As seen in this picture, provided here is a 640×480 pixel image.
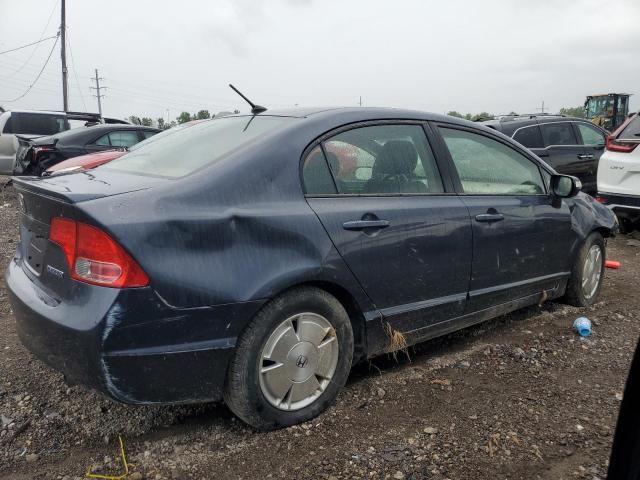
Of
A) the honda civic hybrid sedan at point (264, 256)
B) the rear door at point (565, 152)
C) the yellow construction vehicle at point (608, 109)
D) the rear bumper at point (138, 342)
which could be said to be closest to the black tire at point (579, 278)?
the honda civic hybrid sedan at point (264, 256)

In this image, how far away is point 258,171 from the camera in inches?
98.2

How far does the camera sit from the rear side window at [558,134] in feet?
27.9

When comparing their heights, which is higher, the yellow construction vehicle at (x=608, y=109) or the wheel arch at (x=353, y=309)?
the yellow construction vehicle at (x=608, y=109)

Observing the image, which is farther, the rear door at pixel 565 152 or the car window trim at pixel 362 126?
the rear door at pixel 565 152

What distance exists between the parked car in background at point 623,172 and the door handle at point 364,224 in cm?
497

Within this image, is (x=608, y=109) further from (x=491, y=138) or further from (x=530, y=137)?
(x=491, y=138)

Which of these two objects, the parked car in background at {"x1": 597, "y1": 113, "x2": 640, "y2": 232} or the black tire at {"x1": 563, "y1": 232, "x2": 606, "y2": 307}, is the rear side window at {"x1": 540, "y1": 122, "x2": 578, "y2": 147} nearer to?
the parked car in background at {"x1": 597, "y1": 113, "x2": 640, "y2": 232}

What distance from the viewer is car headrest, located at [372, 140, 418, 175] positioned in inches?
119

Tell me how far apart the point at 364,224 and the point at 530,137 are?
6.57 meters

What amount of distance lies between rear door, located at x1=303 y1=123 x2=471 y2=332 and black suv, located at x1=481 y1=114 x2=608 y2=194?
557 centimetres

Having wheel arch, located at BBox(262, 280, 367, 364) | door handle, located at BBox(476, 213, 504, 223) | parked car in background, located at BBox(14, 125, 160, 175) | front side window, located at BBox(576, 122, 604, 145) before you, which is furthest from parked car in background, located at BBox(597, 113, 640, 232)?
parked car in background, located at BBox(14, 125, 160, 175)

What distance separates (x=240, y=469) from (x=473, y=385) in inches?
57.3

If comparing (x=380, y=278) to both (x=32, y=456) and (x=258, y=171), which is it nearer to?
(x=258, y=171)

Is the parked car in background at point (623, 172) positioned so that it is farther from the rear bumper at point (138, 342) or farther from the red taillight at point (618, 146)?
the rear bumper at point (138, 342)
